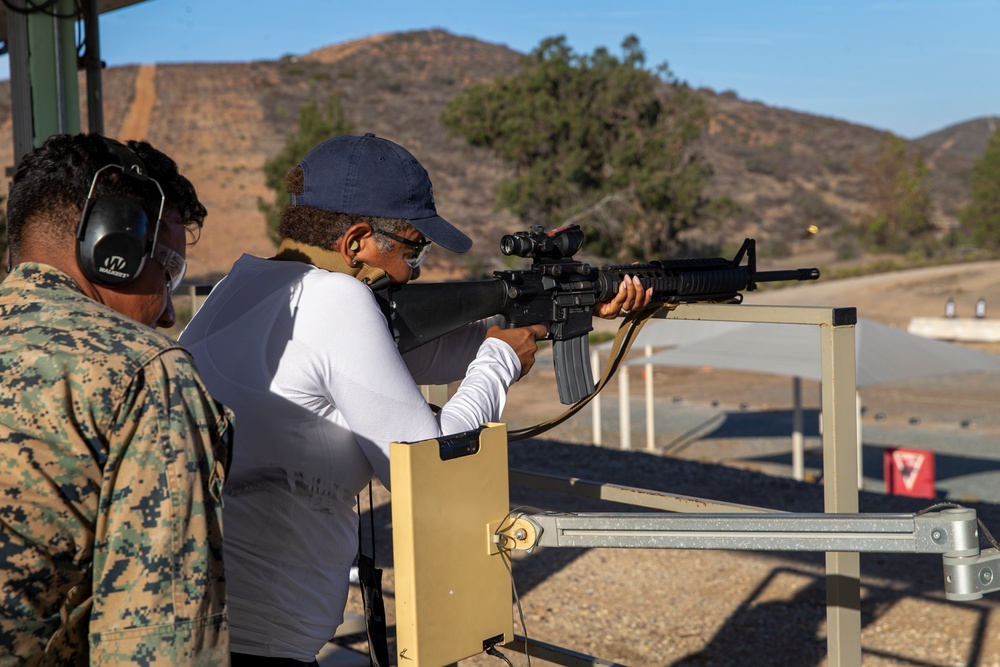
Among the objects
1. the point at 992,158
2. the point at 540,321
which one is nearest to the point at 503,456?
the point at 540,321

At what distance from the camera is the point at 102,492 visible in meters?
1.23

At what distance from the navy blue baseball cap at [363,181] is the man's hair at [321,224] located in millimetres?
16

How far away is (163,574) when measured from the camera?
1.23 meters

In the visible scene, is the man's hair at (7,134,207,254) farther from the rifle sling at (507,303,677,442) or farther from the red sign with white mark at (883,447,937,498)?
the red sign with white mark at (883,447,937,498)

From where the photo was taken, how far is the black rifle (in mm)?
2154

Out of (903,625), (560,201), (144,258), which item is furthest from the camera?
(560,201)

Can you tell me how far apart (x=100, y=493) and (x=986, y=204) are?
4755cm

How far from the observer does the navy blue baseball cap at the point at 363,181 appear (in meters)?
1.86

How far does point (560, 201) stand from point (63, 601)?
3062 centimetres

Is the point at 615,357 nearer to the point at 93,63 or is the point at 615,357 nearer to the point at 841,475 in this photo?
the point at 841,475

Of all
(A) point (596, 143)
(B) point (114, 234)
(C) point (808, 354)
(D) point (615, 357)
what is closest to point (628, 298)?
(D) point (615, 357)

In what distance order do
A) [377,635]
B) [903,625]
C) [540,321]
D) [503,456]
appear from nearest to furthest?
[503,456]
[377,635]
[540,321]
[903,625]

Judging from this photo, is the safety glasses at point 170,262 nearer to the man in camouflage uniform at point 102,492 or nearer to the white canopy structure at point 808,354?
the man in camouflage uniform at point 102,492

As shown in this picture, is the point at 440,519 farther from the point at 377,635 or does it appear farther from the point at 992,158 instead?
the point at 992,158
